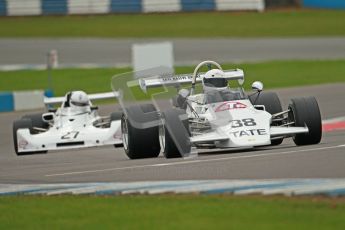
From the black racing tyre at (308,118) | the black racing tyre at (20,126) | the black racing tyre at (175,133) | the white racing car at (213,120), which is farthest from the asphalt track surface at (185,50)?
the black racing tyre at (175,133)

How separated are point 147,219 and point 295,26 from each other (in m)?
31.5

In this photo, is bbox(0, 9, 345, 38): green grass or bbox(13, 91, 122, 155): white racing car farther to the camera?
bbox(0, 9, 345, 38): green grass

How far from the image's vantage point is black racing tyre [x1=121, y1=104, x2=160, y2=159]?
13.8m

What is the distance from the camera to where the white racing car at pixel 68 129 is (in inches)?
703

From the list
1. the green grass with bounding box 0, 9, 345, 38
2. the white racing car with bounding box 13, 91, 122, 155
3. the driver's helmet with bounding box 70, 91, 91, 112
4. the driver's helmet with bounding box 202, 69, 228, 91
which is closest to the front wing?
the white racing car with bounding box 13, 91, 122, 155

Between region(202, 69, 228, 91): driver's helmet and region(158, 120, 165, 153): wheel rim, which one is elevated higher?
→ region(202, 69, 228, 91): driver's helmet

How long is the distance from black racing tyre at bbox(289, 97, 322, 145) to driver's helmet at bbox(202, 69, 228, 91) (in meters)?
0.96

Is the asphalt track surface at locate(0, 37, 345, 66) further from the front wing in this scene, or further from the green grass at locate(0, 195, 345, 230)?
the green grass at locate(0, 195, 345, 230)

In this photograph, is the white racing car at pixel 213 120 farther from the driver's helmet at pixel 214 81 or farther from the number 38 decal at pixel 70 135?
the number 38 decal at pixel 70 135

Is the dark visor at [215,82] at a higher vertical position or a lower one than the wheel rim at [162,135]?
higher

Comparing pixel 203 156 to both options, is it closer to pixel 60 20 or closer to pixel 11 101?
pixel 11 101

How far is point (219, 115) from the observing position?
13.5 meters

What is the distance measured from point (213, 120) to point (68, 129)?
17.0 feet

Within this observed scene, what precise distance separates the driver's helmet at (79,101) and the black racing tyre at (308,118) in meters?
5.65
